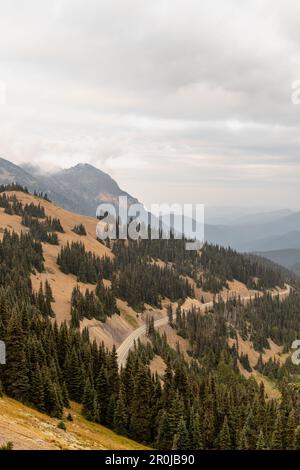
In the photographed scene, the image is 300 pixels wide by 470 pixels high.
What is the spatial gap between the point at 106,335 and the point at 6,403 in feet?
427

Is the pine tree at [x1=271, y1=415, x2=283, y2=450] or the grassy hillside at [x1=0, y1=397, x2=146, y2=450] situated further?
Answer: the pine tree at [x1=271, y1=415, x2=283, y2=450]

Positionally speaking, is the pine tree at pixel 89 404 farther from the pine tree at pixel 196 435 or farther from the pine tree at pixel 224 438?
the pine tree at pixel 224 438

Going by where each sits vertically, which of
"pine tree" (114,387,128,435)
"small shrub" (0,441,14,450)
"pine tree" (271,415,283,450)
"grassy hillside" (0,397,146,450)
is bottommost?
"pine tree" (271,415,283,450)

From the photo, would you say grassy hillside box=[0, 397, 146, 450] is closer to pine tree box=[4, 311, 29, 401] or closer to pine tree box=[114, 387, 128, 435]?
pine tree box=[4, 311, 29, 401]

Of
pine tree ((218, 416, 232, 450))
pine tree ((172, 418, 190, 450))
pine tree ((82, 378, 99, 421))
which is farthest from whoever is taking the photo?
pine tree ((218, 416, 232, 450))

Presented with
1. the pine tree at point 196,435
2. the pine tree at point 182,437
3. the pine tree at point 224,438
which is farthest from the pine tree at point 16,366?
the pine tree at point 224,438

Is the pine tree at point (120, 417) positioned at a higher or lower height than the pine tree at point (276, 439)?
higher

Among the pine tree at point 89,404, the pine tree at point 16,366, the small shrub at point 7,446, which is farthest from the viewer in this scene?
the pine tree at point 89,404

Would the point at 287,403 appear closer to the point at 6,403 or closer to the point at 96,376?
the point at 96,376

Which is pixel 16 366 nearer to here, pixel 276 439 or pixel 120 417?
pixel 120 417

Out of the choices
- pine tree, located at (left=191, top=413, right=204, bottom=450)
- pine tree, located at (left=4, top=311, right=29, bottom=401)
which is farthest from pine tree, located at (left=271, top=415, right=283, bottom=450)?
pine tree, located at (left=4, top=311, right=29, bottom=401)

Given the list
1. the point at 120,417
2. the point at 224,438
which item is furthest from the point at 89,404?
the point at 224,438

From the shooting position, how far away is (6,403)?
221 ft
